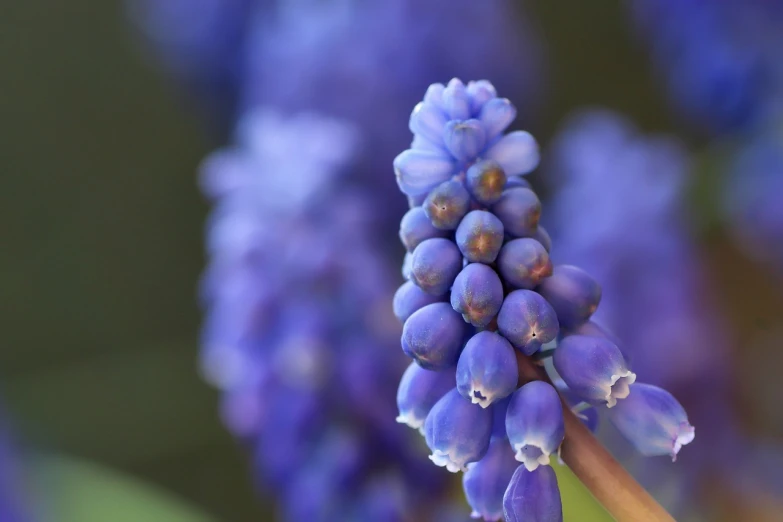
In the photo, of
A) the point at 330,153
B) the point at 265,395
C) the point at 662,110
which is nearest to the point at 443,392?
the point at 265,395

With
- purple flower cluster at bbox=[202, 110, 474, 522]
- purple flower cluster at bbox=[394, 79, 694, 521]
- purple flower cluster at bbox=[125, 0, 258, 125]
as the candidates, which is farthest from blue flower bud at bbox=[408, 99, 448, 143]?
purple flower cluster at bbox=[125, 0, 258, 125]

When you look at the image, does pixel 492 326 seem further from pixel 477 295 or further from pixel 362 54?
pixel 362 54

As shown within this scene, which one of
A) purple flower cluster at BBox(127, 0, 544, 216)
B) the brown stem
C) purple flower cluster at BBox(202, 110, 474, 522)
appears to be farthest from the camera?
purple flower cluster at BBox(127, 0, 544, 216)

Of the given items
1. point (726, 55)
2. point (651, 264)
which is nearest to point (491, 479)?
point (651, 264)

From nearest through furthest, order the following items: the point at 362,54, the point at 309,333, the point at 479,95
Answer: the point at 479,95
the point at 309,333
the point at 362,54

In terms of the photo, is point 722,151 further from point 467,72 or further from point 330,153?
point 330,153

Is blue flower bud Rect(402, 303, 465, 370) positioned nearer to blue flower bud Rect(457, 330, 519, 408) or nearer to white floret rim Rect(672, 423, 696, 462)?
blue flower bud Rect(457, 330, 519, 408)

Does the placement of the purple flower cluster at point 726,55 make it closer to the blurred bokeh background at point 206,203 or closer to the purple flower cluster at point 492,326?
the blurred bokeh background at point 206,203
